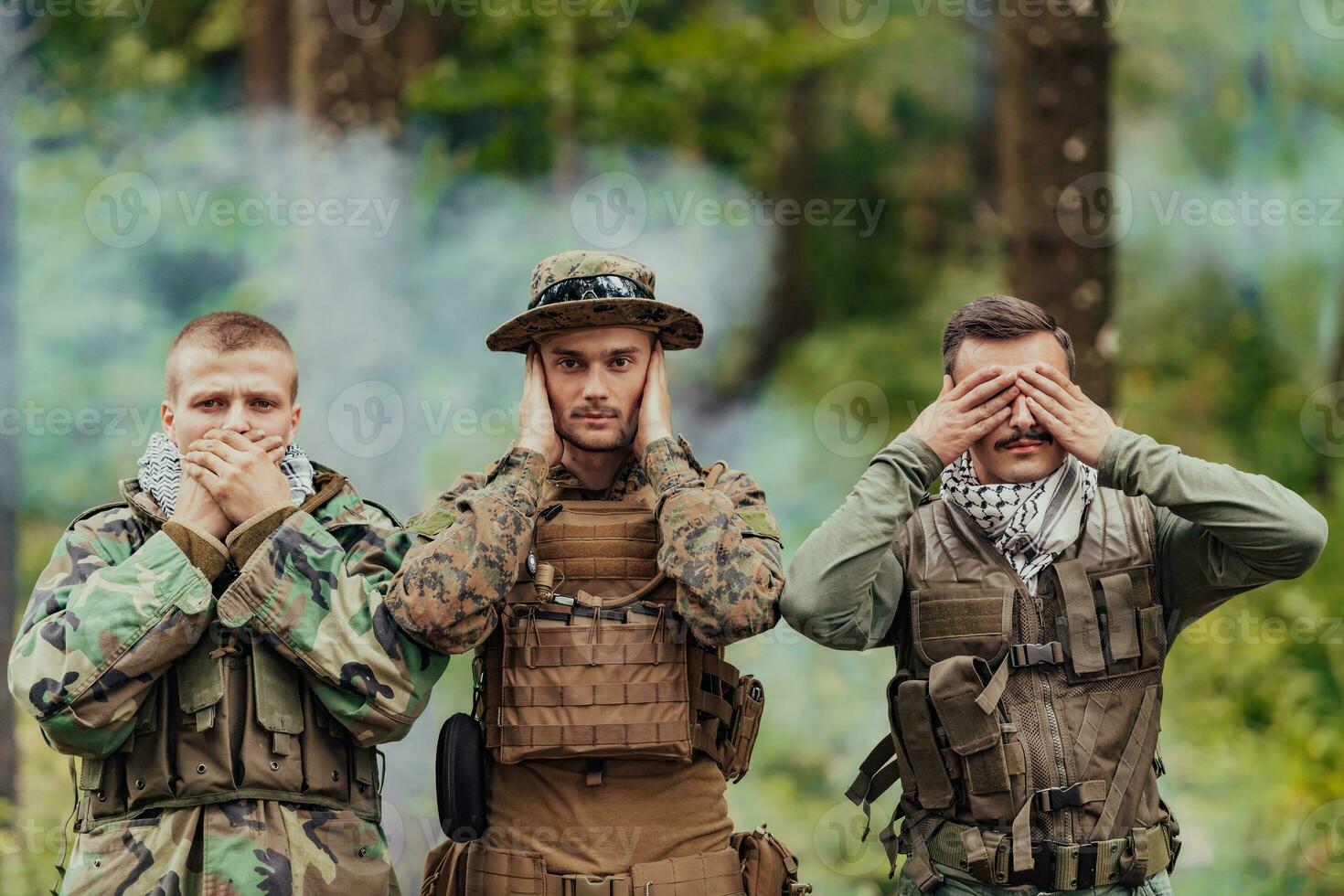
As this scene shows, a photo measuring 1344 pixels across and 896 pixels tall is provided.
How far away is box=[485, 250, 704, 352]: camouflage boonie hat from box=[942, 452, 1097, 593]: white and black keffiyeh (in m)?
0.92

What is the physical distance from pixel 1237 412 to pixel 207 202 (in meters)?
7.33

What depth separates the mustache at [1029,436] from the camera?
3521 millimetres

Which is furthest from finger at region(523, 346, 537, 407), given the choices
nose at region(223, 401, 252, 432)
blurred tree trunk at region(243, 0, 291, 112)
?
blurred tree trunk at region(243, 0, 291, 112)

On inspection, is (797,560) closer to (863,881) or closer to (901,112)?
(863,881)

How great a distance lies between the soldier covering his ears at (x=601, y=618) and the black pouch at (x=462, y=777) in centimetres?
5

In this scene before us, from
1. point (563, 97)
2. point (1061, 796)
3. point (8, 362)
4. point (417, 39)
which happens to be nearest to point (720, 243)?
point (563, 97)

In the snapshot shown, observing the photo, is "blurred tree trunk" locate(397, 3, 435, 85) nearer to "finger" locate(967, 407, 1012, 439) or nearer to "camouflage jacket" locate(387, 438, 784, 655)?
"camouflage jacket" locate(387, 438, 784, 655)

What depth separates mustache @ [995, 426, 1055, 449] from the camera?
352 cm

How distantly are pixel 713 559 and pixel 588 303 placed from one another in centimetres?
80

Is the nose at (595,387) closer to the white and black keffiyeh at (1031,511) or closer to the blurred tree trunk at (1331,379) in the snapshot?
the white and black keffiyeh at (1031,511)

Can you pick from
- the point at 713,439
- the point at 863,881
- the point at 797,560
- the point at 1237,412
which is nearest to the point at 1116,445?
the point at 797,560

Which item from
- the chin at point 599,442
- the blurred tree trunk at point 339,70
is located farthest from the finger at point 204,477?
the blurred tree trunk at point 339,70

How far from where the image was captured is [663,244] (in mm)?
9703

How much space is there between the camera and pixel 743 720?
3.80m
